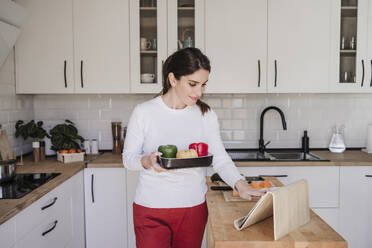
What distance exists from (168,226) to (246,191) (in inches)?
17.3

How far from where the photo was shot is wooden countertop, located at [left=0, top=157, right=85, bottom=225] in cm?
142

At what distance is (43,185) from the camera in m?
1.83

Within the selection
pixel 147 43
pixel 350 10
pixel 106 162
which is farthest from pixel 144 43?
pixel 350 10

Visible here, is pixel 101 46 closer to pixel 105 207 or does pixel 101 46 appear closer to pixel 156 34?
pixel 156 34

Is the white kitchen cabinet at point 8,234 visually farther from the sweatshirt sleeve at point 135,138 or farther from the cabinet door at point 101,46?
the cabinet door at point 101,46

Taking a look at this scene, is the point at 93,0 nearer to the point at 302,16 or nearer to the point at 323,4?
the point at 302,16

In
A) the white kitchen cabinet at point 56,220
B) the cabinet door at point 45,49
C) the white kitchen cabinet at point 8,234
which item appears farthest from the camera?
the cabinet door at point 45,49

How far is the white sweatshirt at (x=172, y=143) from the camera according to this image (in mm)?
1565

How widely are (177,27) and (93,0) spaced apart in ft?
2.41

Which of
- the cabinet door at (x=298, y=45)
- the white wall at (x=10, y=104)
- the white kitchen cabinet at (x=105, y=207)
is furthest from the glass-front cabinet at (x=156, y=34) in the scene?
the white wall at (x=10, y=104)

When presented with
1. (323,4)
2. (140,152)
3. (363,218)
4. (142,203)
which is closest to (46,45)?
(140,152)

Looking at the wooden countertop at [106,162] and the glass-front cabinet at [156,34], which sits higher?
the glass-front cabinet at [156,34]

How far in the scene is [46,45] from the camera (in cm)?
266

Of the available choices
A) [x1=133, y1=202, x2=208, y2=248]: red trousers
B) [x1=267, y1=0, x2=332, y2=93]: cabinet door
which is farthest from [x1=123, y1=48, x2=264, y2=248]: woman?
[x1=267, y1=0, x2=332, y2=93]: cabinet door
